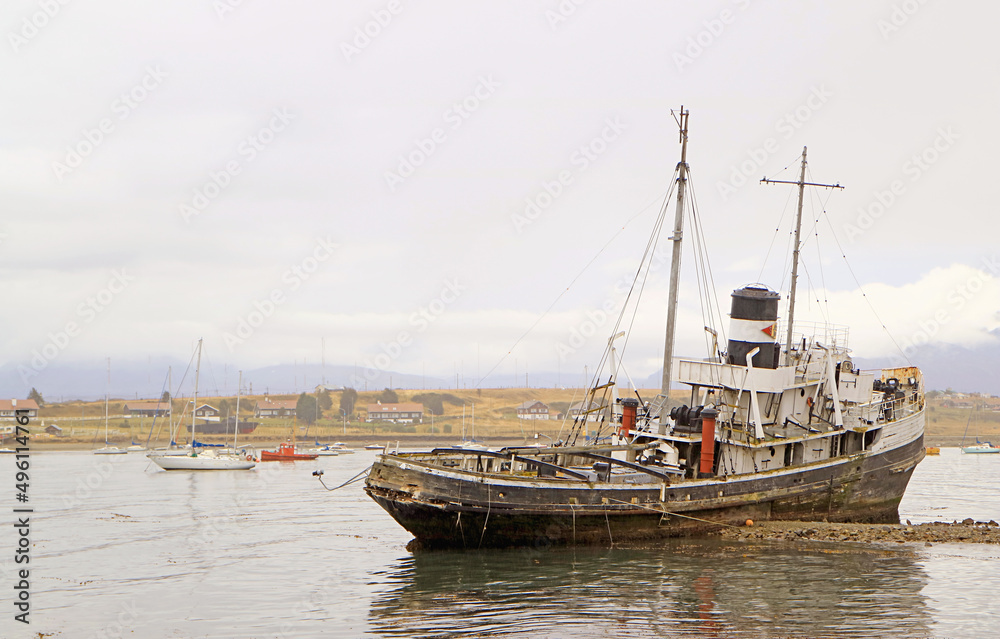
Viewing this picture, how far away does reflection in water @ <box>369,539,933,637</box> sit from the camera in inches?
770

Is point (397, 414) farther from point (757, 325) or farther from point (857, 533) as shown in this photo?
point (857, 533)

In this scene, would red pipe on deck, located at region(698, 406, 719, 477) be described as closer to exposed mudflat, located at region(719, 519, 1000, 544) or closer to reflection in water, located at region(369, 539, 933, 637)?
exposed mudflat, located at region(719, 519, 1000, 544)

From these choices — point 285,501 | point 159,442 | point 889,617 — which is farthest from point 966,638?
point 159,442

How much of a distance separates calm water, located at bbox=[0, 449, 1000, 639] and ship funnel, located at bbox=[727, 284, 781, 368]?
23.0 feet

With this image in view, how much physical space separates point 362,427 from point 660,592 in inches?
4836

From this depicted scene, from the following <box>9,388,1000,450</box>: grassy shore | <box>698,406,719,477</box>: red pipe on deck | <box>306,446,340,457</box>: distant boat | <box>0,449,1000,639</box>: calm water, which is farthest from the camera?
<box>9,388,1000,450</box>: grassy shore

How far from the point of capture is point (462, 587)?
77.0ft

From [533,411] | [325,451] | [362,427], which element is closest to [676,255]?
[325,451]

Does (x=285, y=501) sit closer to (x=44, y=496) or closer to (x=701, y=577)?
(x=44, y=496)

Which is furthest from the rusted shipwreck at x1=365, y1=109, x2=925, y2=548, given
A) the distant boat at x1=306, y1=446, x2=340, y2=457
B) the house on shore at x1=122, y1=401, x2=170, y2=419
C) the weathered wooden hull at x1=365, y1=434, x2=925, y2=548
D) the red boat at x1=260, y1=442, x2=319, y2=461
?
the house on shore at x1=122, y1=401, x2=170, y2=419

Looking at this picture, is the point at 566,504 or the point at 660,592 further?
the point at 566,504

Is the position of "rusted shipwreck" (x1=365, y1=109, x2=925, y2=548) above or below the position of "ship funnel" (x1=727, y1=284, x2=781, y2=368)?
below

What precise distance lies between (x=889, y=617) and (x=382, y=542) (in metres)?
17.8

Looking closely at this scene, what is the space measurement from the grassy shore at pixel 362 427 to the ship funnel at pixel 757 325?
3181 inches
